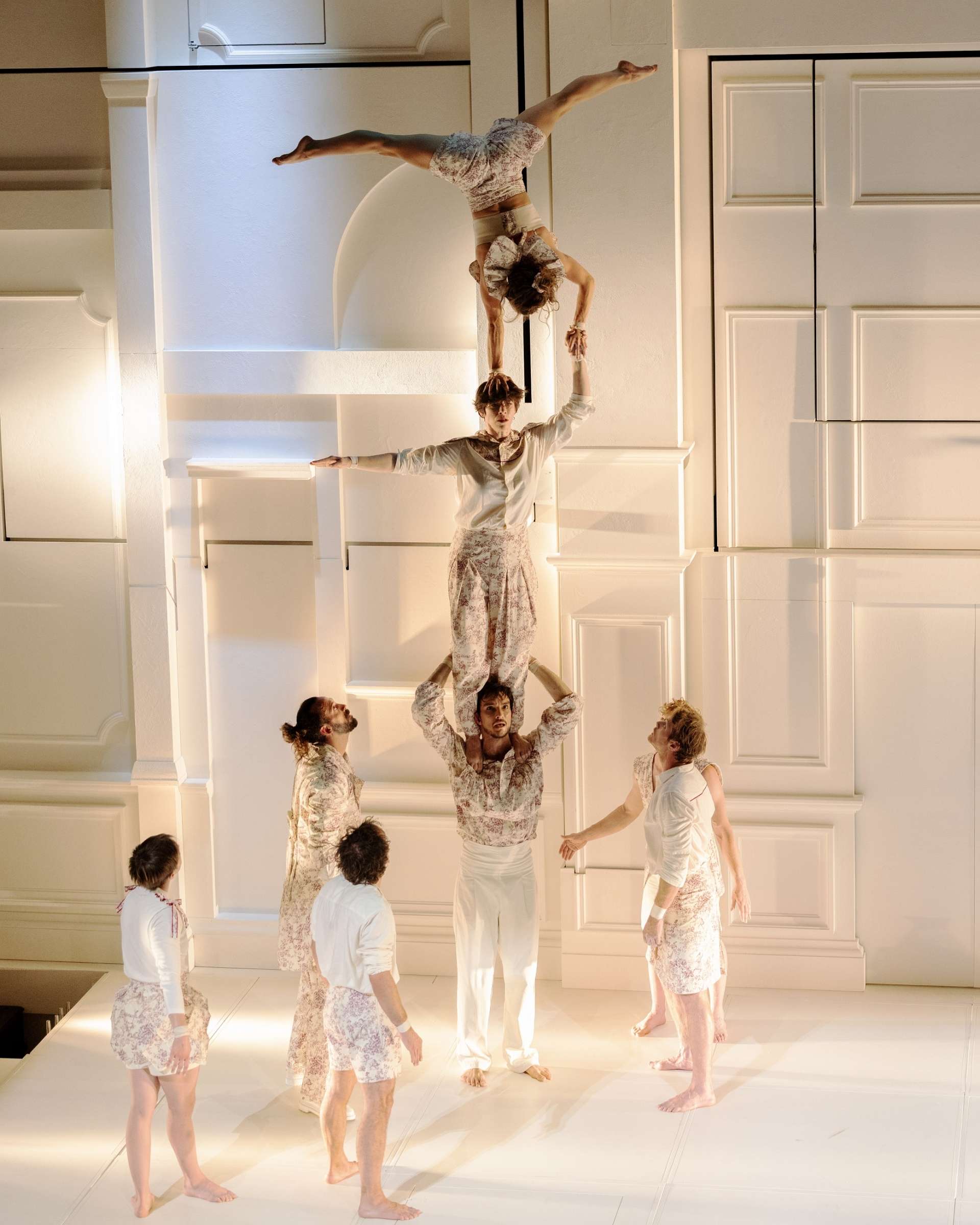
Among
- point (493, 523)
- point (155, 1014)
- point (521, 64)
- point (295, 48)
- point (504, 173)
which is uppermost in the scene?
point (295, 48)

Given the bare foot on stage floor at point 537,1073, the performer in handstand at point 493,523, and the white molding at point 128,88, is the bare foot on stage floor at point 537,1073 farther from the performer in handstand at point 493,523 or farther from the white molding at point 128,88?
the white molding at point 128,88

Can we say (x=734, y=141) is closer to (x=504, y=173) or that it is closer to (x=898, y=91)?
(x=898, y=91)

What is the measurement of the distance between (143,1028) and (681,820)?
1.74 m

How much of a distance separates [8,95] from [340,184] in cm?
135

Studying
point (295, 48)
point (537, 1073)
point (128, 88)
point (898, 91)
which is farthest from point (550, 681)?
point (128, 88)

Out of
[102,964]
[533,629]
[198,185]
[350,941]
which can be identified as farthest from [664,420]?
[102,964]

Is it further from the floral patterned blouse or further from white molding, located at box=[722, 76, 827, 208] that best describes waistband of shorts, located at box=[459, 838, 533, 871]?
white molding, located at box=[722, 76, 827, 208]

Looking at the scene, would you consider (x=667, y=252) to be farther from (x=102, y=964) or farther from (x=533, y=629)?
(x=102, y=964)

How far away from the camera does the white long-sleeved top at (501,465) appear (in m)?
4.76

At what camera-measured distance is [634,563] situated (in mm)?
5582

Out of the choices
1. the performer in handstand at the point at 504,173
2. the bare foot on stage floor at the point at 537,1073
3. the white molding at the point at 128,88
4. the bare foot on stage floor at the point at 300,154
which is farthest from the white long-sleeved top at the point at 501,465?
the white molding at the point at 128,88

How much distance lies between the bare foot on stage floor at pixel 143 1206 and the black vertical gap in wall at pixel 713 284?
2939 millimetres

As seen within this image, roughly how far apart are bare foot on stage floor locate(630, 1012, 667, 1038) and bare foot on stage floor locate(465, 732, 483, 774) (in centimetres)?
120

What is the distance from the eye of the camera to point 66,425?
19.8 ft
